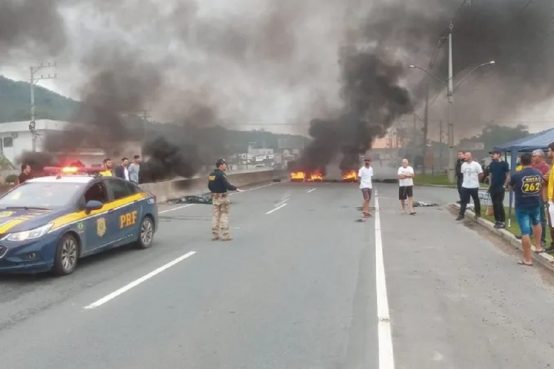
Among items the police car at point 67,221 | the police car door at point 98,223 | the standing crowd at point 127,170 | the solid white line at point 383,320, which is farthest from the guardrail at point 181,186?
the solid white line at point 383,320

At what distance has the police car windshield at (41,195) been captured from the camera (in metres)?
7.50

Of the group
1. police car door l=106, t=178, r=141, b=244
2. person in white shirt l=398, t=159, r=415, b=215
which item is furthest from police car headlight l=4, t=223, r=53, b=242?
person in white shirt l=398, t=159, r=415, b=215

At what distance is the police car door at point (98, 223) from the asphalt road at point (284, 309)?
0.30 meters

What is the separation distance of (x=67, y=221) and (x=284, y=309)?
126 inches

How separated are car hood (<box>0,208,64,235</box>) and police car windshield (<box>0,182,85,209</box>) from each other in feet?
0.82

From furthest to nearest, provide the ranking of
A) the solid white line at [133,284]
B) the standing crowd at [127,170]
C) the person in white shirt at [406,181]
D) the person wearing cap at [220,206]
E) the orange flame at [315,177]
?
the orange flame at [315,177], the person in white shirt at [406,181], the standing crowd at [127,170], the person wearing cap at [220,206], the solid white line at [133,284]

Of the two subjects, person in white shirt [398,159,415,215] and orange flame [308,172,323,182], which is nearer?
person in white shirt [398,159,415,215]

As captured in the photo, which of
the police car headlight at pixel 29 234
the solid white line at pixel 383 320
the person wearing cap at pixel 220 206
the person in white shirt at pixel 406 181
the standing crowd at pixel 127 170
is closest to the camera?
the solid white line at pixel 383 320

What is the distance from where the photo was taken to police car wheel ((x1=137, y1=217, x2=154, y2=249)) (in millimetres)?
9117

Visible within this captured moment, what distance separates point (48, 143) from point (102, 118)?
3260 millimetres

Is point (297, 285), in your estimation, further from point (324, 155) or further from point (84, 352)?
point (324, 155)

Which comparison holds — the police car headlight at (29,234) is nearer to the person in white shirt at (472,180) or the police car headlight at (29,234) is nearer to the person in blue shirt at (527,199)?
the person in blue shirt at (527,199)

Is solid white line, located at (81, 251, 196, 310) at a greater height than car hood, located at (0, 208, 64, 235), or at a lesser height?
lesser

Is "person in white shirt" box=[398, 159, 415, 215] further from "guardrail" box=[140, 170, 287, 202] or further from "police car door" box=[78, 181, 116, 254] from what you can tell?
"police car door" box=[78, 181, 116, 254]
